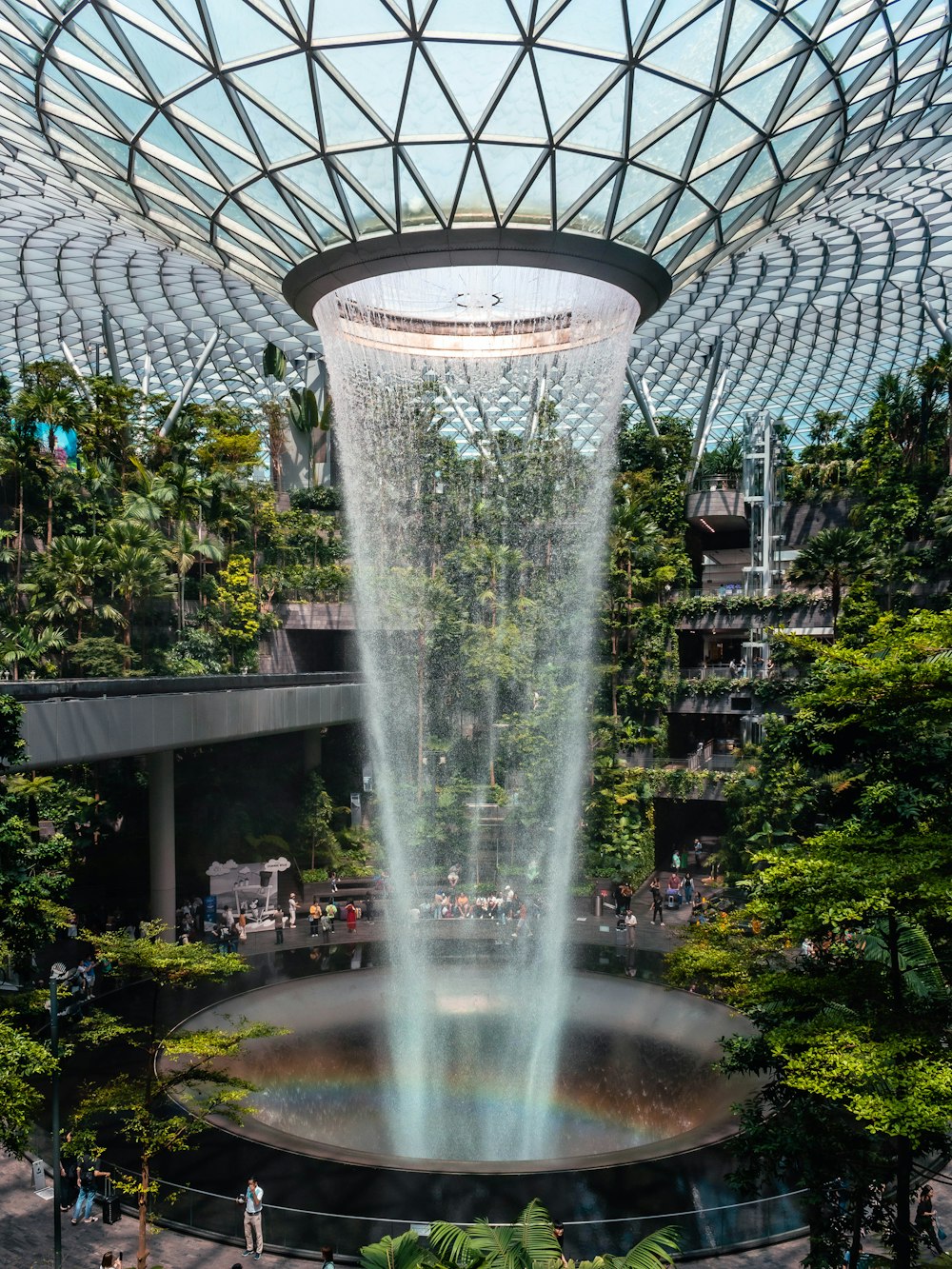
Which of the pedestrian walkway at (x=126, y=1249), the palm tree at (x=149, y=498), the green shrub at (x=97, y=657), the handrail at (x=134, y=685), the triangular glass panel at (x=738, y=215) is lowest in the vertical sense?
the pedestrian walkway at (x=126, y=1249)

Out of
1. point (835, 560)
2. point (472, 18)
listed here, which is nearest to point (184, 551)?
point (835, 560)

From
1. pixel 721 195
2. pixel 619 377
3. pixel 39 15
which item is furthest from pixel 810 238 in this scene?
pixel 39 15

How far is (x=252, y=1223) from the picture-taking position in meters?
15.3

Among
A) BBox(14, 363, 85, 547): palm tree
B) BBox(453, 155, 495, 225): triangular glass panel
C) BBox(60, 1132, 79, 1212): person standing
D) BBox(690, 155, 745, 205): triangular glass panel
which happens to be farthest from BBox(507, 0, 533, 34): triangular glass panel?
BBox(14, 363, 85, 547): palm tree

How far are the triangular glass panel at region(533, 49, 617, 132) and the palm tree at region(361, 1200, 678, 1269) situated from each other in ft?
67.7

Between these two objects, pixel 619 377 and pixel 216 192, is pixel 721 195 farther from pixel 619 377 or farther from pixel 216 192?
pixel 216 192

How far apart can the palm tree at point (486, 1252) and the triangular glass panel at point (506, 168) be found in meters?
20.8

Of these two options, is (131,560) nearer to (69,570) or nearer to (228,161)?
(69,570)

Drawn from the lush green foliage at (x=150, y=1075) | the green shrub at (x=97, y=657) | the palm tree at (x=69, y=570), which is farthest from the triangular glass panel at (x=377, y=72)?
the green shrub at (x=97, y=657)

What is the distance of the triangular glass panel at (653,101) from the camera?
70.6 ft

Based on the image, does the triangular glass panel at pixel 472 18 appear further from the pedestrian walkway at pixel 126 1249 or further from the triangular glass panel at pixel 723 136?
the pedestrian walkway at pixel 126 1249

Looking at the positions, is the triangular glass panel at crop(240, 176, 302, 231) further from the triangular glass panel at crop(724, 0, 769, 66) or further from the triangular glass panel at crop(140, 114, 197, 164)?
the triangular glass panel at crop(724, 0, 769, 66)

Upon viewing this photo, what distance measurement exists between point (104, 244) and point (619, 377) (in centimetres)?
2706

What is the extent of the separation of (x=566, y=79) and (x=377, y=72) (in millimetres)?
3995
